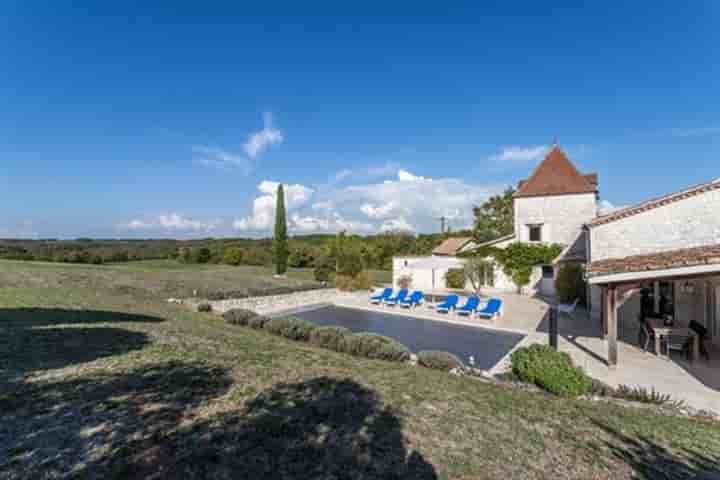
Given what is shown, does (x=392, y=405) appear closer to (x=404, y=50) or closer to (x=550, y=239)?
(x=404, y=50)

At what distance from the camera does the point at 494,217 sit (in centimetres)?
3198

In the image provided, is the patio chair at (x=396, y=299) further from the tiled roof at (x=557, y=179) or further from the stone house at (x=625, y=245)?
the tiled roof at (x=557, y=179)

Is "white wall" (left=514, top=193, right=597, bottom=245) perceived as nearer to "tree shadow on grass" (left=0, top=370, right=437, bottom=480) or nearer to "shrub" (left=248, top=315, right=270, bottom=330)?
"shrub" (left=248, top=315, right=270, bottom=330)

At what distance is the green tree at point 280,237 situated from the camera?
82.2 ft

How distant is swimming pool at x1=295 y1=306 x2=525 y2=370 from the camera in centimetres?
891

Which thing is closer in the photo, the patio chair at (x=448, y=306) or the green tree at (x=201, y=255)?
the patio chair at (x=448, y=306)

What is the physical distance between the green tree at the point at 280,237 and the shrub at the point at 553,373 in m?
21.2

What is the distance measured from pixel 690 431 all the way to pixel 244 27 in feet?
52.9

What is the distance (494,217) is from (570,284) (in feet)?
55.9

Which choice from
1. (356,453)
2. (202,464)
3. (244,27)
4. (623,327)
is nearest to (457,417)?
(356,453)

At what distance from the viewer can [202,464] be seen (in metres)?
2.51

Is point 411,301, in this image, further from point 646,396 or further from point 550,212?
point 550,212

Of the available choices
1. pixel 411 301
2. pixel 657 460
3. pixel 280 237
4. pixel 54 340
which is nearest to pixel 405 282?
pixel 411 301

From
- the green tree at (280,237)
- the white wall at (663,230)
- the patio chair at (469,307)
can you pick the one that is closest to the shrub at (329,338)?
the patio chair at (469,307)
